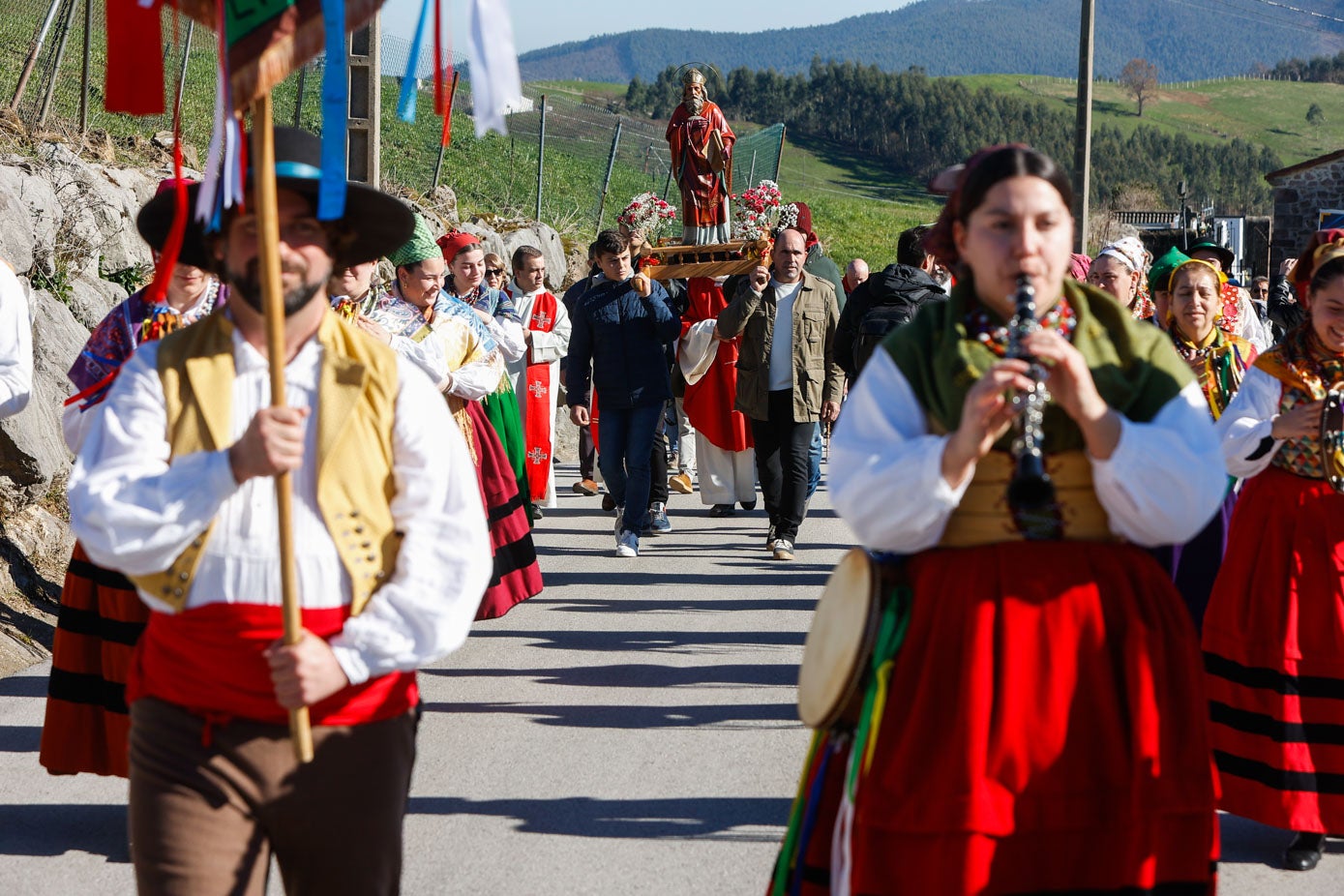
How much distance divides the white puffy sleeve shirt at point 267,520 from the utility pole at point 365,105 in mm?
7038

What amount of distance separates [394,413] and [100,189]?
8597 mm

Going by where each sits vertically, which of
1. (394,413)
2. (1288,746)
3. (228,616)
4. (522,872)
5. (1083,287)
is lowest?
(522,872)

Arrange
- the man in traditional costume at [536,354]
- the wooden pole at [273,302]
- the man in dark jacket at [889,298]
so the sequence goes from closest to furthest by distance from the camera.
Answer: the wooden pole at [273,302], the man in dark jacket at [889,298], the man in traditional costume at [536,354]

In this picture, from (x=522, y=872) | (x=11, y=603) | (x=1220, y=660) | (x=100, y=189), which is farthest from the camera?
(x=100, y=189)

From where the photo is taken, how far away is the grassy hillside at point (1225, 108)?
127312mm

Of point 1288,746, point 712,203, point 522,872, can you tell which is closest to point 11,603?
point 522,872

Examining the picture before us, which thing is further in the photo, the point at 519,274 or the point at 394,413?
the point at 519,274

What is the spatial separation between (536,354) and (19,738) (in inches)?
233

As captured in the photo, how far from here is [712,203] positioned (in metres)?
14.6

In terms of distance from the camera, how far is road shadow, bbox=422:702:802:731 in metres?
6.11

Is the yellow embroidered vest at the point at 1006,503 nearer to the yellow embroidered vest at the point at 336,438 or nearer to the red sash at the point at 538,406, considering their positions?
the yellow embroidered vest at the point at 336,438

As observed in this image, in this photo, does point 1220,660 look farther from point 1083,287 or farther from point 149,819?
point 149,819

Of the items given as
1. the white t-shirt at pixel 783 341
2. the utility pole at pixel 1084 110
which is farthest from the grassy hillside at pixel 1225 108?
the white t-shirt at pixel 783 341

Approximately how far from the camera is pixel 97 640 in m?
4.77
